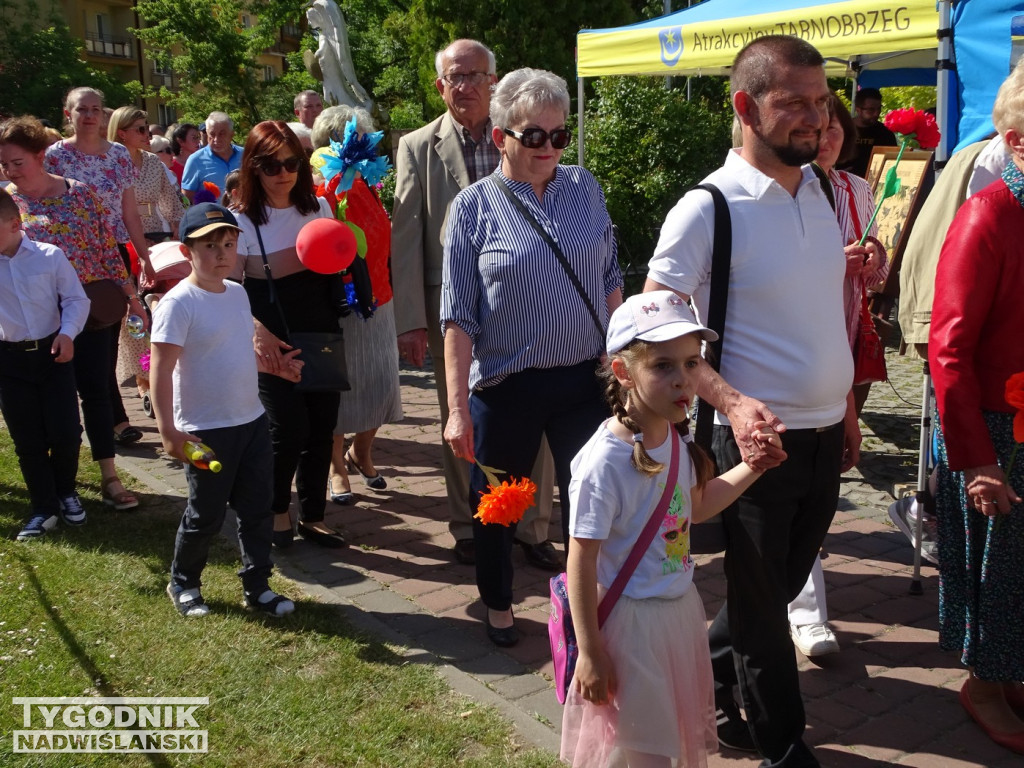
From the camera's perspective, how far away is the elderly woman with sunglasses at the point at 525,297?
3623 mm

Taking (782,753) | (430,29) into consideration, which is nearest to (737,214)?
(782,753)

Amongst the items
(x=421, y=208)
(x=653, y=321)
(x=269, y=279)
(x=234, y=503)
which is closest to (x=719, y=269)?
(x=653, y=321)

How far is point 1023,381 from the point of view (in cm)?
300

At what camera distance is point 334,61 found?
69.7ft

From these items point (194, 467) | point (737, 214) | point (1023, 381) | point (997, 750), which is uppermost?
point (737, 214)

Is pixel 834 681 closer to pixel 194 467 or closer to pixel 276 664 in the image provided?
pixel 276 664

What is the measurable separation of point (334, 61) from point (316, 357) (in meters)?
17.9

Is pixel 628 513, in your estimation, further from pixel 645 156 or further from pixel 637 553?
pixel 645 156

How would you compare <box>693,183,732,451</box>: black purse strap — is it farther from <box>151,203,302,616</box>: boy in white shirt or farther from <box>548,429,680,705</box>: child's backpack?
<box>151,203,302,616</box>: boy in white shirt

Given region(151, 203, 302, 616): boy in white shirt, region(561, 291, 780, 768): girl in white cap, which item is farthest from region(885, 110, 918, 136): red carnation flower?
region(151, 203, 302, 616): boy in white shirt

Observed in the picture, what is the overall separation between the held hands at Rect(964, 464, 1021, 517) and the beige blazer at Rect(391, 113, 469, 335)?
2504mm

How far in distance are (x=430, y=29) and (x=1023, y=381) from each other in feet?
74.9

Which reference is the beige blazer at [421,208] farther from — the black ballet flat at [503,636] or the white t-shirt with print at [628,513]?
the white t-shirt with print at [628,513]

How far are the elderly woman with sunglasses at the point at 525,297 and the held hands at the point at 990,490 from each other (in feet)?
4.22
